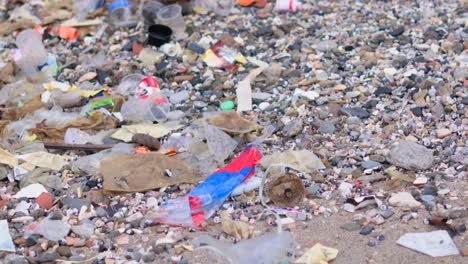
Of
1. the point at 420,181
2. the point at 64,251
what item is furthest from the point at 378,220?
the point at 64,251

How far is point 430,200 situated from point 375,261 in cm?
61

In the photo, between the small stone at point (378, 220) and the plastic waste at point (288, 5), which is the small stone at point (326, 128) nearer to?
the small stone at point (378, 220)

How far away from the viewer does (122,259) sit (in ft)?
12.1

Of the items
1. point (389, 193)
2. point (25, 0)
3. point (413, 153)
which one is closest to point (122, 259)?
point (389, 193)

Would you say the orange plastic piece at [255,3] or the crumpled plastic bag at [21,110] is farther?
the orange plastic piece at [255,3]

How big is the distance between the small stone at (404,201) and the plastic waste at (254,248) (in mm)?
640

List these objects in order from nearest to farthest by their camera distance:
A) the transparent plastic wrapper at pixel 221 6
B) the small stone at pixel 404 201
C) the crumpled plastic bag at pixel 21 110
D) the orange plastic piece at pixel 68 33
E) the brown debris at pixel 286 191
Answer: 1. the small stone at pixel 404 201
2. the brown debris at pixel 286 191
3. the crumpled plastic bag at pixel 21 110
4. the orange plastic piece at pixel 68 33
5. the transparent plastic wrapper at pixel 221 6

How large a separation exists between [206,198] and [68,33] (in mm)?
3306

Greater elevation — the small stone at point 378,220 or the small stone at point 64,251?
the small stone at point 378,220

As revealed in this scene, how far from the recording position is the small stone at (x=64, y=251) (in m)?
3.75

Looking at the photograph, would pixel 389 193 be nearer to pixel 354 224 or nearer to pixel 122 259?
pixel 354 224

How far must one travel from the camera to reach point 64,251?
12.3 feet

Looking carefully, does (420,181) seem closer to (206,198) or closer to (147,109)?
(206,198)

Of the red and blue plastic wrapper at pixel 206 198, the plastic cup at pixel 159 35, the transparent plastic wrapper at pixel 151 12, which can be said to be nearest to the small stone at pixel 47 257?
the red and blue plastic wrapper at pixel 206 198
